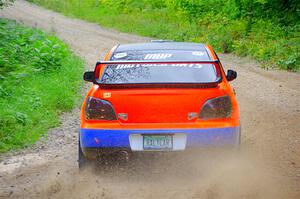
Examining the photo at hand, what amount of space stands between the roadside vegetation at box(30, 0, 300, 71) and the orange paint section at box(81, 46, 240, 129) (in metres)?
10.8

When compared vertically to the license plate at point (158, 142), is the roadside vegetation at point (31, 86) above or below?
below

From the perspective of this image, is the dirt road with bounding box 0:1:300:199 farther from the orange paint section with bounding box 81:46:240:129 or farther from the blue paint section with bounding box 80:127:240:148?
the orange paint section with bounding box 81:46:240:129

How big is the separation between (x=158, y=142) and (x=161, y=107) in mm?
391

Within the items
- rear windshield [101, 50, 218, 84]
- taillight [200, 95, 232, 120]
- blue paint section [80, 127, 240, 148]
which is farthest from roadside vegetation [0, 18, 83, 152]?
taillight [200, 95, 232, 120]

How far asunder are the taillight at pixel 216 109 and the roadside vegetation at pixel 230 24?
1059 cm

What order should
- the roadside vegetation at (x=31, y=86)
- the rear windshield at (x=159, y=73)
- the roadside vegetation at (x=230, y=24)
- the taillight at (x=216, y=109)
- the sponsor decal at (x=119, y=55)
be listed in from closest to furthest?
the taillight at (x=216, y=109) → the rear windshield at (x=159, y=73) → the sponsor decal at (x=119, y=55) → the roadside vegetation at (x=31, y=86) → the roadside vegetation at (x=230, y=24)

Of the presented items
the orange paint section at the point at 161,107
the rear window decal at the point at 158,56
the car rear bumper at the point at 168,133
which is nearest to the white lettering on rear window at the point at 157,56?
the rear window decal at the point at 158,56

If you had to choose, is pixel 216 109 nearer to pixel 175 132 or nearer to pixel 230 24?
pixel 175 132

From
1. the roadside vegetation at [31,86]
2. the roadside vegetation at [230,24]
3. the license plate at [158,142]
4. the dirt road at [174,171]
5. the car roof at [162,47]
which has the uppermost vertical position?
the car roof at [162,47]

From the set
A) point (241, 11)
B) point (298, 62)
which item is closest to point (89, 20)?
point (241, 11)

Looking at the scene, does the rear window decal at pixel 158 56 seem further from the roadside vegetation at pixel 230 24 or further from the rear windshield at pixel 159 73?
the roadside vegetation at pixel 230 24

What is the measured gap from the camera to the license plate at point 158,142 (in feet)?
19.6

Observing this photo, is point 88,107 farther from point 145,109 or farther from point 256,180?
point 256,180

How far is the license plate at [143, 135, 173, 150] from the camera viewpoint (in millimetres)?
5984
